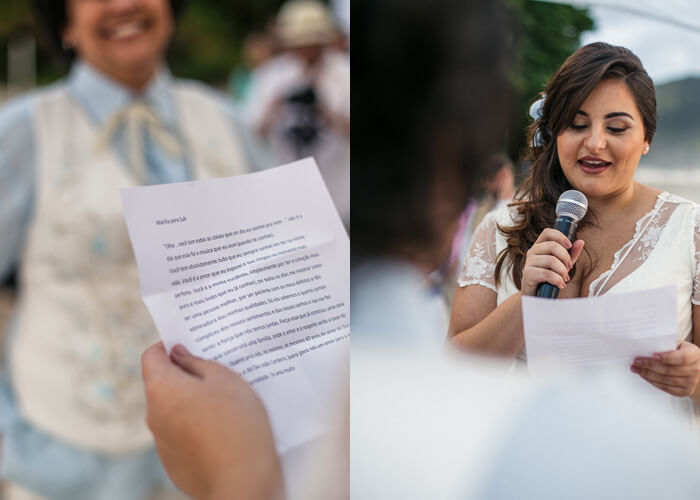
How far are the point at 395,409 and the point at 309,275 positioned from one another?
145 millimetres

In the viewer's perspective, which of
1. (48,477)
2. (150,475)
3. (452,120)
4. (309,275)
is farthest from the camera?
(150,475)

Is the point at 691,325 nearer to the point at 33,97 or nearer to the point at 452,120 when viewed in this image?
the point at 452,120

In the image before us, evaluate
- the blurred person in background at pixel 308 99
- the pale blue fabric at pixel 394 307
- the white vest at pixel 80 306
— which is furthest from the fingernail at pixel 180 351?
the blurred person in background at pixel 308 99

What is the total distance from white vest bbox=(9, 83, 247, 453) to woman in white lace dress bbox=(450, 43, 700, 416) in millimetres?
1134

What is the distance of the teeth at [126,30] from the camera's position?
1.71 metres

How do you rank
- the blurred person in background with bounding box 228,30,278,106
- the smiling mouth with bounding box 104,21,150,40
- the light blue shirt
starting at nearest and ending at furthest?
the light blue shirt < the smiling mouth with bounding box 104,21,150,40 < the blurred person in background with bounding box 228,30,278,106

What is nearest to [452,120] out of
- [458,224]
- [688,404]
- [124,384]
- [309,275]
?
[458,224]

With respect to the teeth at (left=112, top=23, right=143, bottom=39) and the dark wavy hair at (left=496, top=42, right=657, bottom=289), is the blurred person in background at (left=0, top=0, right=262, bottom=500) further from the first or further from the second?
the dark wavy hair at (left=496, top=42, right=657, bottom=289)

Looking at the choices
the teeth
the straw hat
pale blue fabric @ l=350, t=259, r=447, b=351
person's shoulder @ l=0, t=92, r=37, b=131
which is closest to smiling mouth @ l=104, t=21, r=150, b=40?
the teeth

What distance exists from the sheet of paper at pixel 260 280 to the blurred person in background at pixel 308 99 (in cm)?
204

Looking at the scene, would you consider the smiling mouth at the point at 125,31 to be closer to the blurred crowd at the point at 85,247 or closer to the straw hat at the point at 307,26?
the blurred crowd at the point at 85,247

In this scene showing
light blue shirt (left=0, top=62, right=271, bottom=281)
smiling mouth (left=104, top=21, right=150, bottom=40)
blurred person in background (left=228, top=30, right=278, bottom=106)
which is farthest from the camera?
blurred person in background (left=228, top=30, right=278, bottom=106)

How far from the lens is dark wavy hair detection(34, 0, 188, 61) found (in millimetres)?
1726

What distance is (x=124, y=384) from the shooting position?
161 cm
